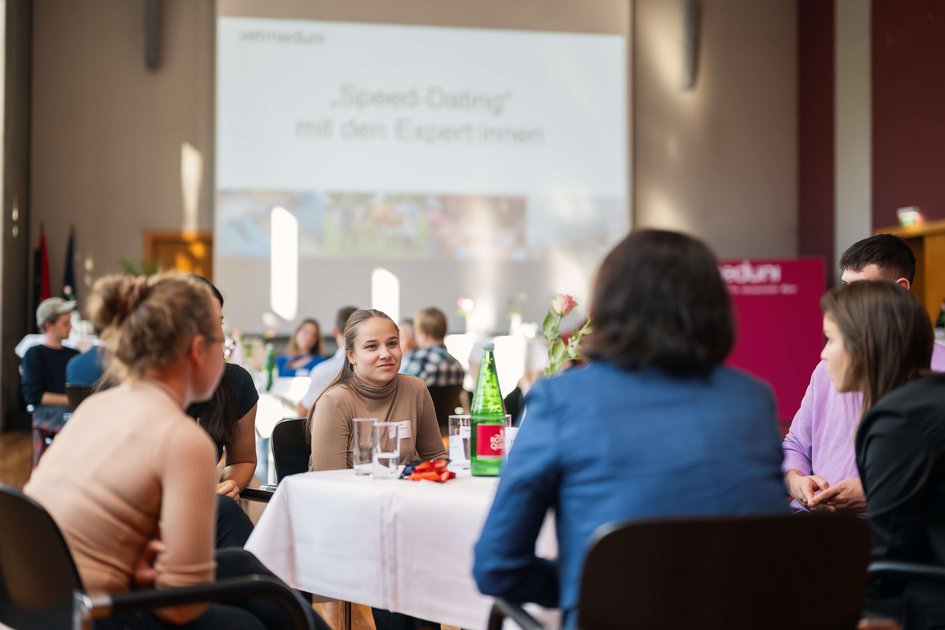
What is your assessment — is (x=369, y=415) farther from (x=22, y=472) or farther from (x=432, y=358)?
(x=22, y=472)

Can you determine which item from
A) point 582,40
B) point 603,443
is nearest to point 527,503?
point 603,443

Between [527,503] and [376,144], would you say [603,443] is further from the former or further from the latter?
[376,144]

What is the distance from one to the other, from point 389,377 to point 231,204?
24.2 ft

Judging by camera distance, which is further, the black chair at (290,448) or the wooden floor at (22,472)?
the wooden floor at (22,472)

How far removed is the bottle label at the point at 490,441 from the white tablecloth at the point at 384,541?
0.09 meters

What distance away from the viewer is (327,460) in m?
2.83

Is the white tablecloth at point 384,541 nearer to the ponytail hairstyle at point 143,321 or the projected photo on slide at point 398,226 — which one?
the ponytail hairstyle at point 143,321

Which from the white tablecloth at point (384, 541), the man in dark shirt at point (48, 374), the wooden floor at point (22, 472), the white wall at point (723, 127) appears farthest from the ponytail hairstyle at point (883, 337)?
the white wall at point (723, 127)

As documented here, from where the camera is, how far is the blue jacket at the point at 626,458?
1365 millimetres

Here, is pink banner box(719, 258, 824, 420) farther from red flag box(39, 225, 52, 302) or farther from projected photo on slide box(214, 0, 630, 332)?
red flag box(39, 225, 52, 302)

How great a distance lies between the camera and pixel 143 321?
1636mm

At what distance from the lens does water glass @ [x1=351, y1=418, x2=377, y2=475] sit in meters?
2.33

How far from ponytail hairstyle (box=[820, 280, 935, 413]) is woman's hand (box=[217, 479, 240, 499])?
5.35 feet

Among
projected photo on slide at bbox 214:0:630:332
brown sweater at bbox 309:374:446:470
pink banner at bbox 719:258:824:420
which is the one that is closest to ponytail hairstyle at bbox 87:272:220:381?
brown sweater at bbox 309:374:446:470
